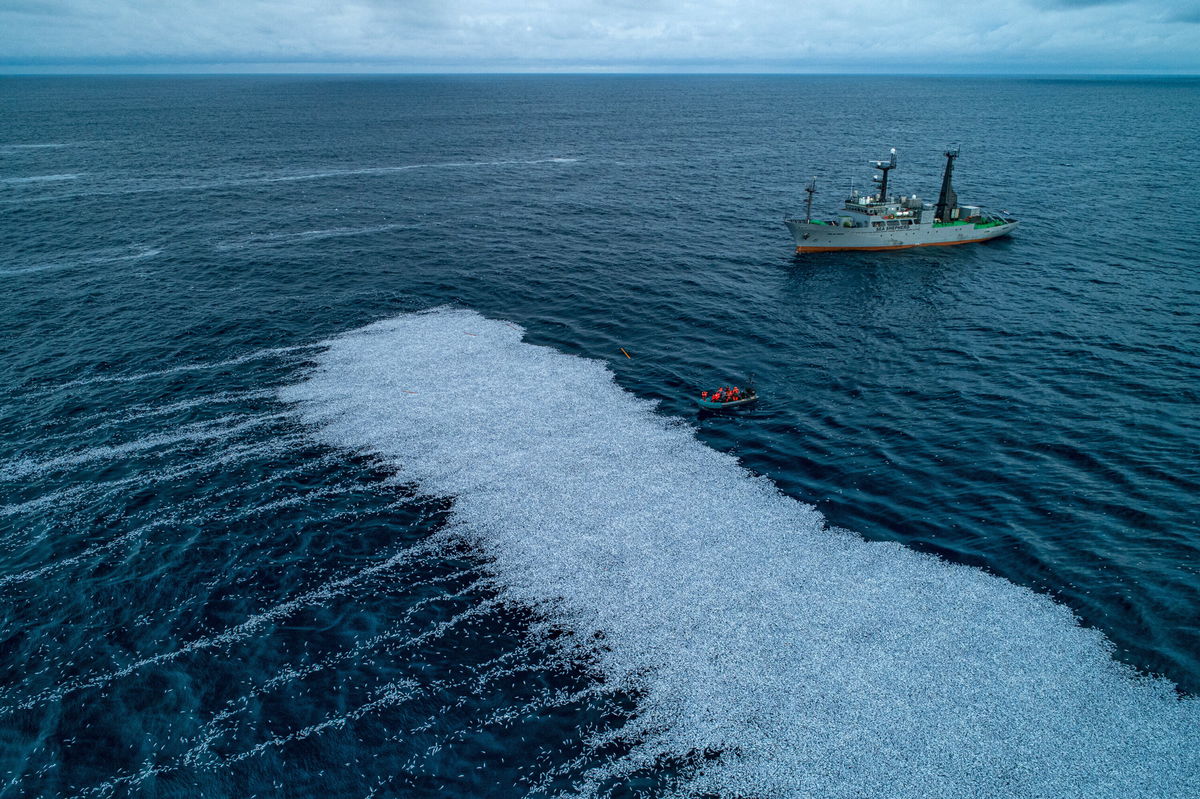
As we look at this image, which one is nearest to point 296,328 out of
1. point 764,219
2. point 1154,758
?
point 1154,758

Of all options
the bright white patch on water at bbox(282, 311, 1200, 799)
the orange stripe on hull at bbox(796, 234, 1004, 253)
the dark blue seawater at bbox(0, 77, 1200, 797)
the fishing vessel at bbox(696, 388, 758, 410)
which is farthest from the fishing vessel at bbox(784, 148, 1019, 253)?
the bright white patch on water at bbox(282, 311, 1200, 799)

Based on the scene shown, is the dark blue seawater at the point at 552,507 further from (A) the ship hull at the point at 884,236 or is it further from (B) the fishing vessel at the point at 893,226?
(B) the fishing vessel at the point at 893,226

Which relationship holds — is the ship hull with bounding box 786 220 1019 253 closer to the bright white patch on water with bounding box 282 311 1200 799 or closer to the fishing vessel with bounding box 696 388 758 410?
the fishing vessel with bounding box 696 388 758 410

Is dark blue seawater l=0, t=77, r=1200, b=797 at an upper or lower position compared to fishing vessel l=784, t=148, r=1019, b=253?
lower

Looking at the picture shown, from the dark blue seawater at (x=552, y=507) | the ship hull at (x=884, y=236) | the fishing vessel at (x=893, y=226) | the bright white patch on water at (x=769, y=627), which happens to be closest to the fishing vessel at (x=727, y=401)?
the dark blue seawater at (x=552, y=507)

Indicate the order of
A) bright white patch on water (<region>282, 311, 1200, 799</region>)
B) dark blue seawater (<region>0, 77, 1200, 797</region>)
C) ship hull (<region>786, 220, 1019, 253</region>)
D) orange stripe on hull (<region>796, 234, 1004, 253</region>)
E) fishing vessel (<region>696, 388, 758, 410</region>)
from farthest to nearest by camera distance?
orange stripe on hull (<region>796, 234, 1004, 253</region>) → ship hull (<region>786, 220, 1019, 253</region>) → fishing vessel (<region>696, 388, 758, 410</region>) → dark blue seawater (<region>0, 77, 1200, 797</region>) → bright white patch on water (<region>282, 311, 1200, 799</region>)

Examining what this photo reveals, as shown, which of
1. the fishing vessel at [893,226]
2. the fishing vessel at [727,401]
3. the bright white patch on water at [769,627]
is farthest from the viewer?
the fishing vessel at [893,226]

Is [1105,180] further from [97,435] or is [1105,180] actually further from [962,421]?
[97,435]
